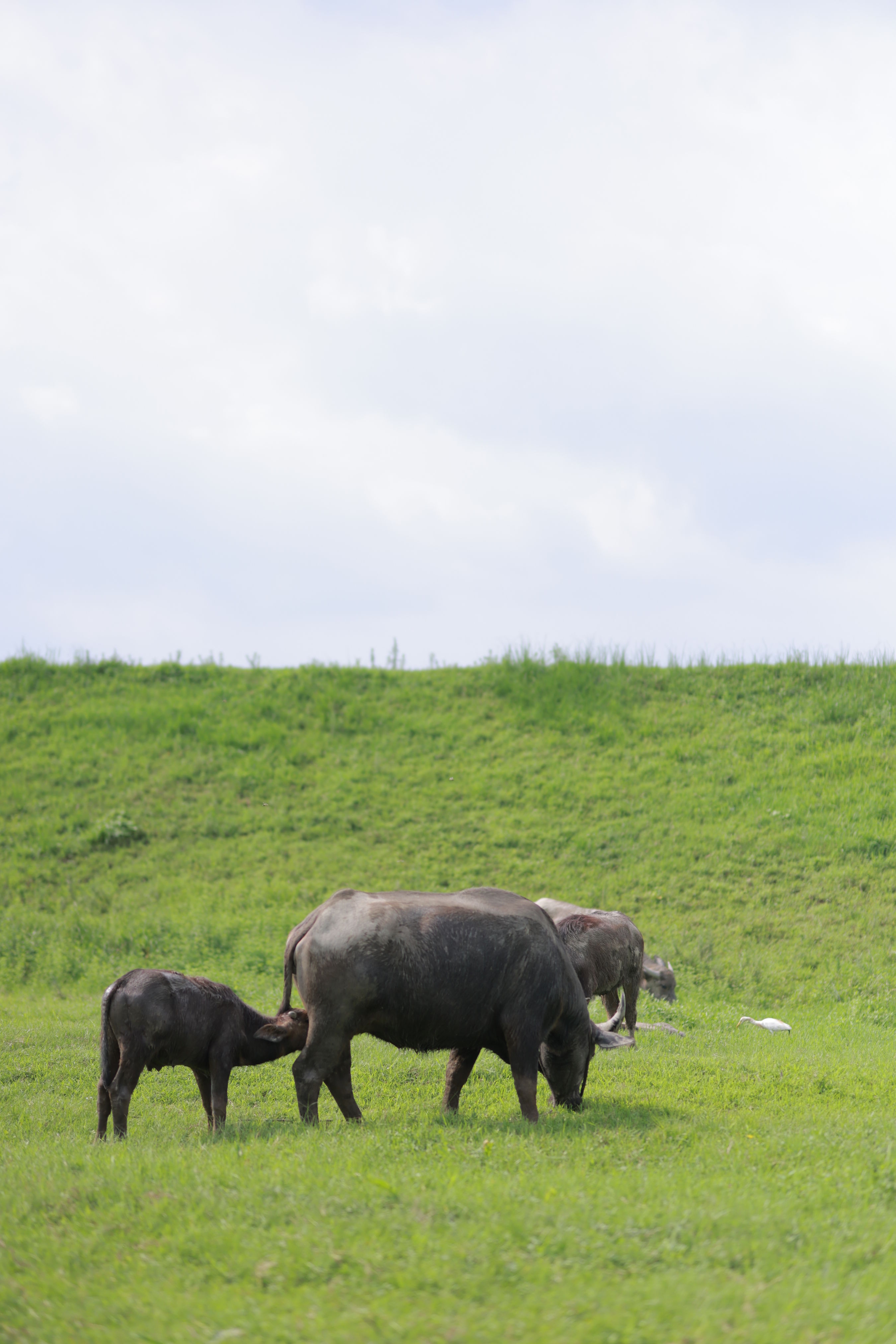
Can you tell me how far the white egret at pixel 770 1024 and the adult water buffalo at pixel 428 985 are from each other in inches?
252

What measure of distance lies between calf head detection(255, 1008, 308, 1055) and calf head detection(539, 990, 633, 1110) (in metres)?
2.28

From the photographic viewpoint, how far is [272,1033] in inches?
380

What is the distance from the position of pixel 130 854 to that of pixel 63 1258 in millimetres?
19295

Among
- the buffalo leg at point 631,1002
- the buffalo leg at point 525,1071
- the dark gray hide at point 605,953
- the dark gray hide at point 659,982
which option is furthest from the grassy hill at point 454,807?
the buffalo leg at point 525,1071

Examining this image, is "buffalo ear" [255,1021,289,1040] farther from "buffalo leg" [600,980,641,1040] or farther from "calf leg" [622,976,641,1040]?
"calf leg" [622,976,641,1040]

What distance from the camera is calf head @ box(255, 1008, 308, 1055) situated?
9633mm

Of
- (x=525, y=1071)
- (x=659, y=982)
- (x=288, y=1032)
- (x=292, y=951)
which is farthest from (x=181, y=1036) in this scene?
(x=659, y=982)

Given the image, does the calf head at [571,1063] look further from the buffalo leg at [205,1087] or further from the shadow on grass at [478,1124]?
the buffalo leg at [205,1087]

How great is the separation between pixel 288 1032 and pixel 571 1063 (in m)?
2.69

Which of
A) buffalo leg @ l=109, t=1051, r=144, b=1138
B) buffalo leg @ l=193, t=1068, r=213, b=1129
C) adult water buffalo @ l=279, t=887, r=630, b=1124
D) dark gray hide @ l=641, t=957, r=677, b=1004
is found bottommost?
dark gray hide @ l=641, t=957, r=677, b=1004

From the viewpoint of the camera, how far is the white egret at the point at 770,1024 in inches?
569

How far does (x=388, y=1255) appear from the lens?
5059 mm

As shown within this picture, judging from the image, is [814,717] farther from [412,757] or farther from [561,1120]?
[561,1120]

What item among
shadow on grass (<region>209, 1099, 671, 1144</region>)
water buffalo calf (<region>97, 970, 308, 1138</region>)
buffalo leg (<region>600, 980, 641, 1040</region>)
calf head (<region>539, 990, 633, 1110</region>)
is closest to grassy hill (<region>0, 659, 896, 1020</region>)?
buffalo leg (<region>600, 980, 641, 1040</region>)
